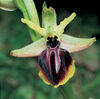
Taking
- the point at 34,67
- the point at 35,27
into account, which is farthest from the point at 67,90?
the point at 34,67

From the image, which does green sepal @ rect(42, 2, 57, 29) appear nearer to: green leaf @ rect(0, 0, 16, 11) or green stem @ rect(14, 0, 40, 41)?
green stem @ rect(14, 0, 40, 41)

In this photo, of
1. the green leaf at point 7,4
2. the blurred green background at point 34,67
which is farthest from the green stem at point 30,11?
the blurred green background at point 34,67

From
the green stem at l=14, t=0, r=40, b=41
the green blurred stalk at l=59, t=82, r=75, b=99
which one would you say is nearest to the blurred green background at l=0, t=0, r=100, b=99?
the green blurred stalk at l=59, t=82, r=75, b=99

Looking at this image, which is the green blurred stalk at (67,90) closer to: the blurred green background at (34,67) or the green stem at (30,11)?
the green stem at (30,11)

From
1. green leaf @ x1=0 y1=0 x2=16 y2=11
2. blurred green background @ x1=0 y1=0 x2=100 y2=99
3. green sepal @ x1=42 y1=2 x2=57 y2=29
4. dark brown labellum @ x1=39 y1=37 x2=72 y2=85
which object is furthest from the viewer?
blurred green background @ x1=0 y1=0 x2=100 y2=99

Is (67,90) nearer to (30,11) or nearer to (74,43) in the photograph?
(74,43)
